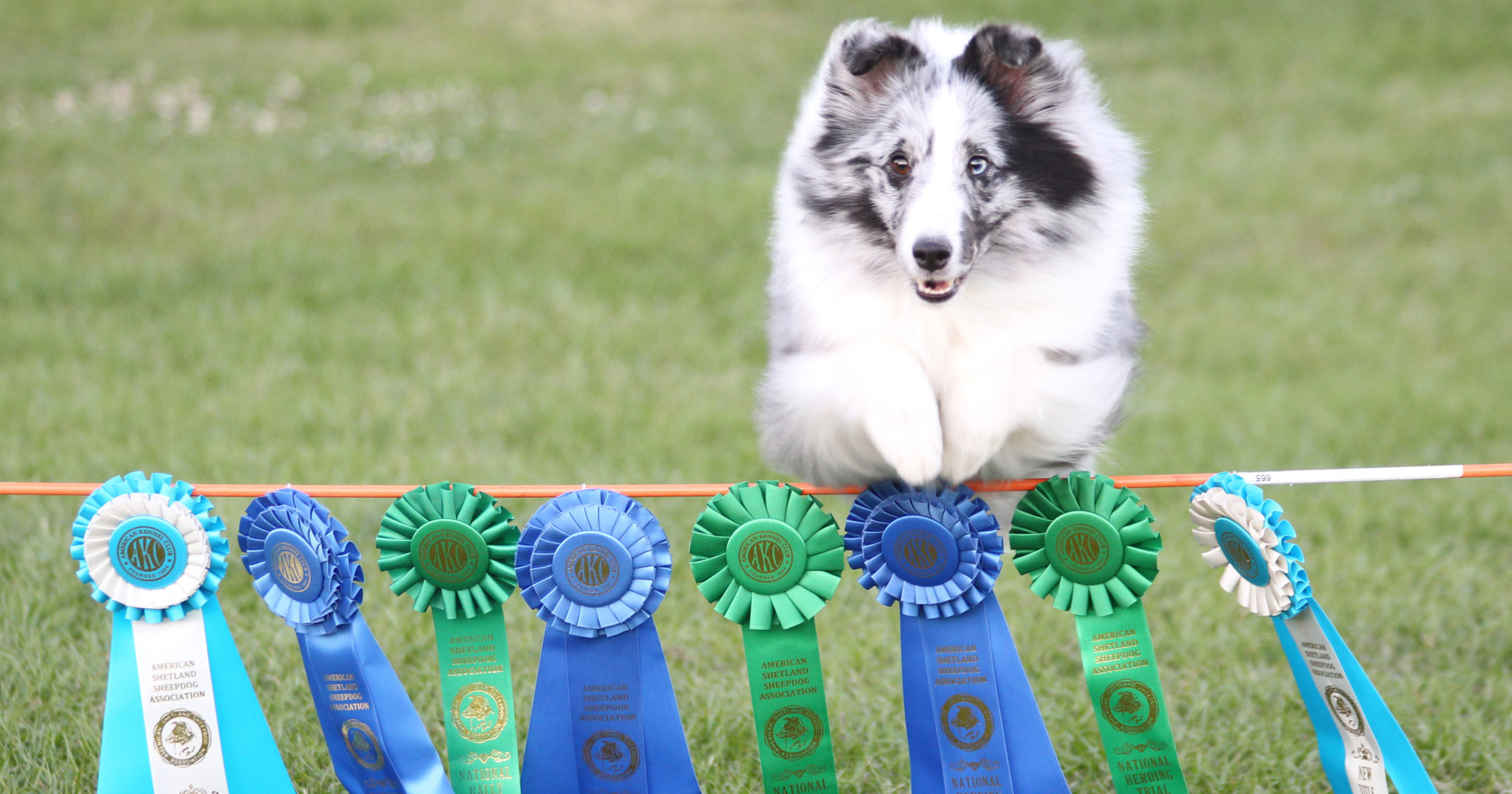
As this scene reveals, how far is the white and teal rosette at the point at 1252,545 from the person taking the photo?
2105 mm

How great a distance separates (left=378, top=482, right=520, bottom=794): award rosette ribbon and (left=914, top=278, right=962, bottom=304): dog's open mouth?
36.0 inches

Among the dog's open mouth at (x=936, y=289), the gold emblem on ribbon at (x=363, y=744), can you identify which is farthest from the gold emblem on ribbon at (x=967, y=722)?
the gold emblem on ribbon at (x=363, y=744)

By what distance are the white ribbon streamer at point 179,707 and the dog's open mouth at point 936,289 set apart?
151 centimetres

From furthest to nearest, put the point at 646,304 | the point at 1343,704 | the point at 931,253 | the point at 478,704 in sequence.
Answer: the point at 646,304 → the point at 478,704 → the point at 1343,704 → the point at 931,253

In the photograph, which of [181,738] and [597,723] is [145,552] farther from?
[597,723]

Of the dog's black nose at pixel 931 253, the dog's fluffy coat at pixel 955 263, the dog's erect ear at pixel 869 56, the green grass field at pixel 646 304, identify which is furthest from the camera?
the green grass field at pixel 646 304

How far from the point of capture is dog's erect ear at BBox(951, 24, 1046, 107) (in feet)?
7.34

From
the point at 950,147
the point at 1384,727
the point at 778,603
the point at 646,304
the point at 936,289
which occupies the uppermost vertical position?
the point at 646,304

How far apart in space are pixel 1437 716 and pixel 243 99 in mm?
9437

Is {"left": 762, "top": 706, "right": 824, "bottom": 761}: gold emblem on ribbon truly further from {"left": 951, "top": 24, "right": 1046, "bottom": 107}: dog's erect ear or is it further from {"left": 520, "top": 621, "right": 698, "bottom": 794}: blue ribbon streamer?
{"left": 951, "top": 24, "right": 1046, "bottom": 107}: dog's erect ear

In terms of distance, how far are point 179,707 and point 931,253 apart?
1632 mm

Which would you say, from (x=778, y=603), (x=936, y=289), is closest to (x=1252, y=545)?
(x=936, y=289)

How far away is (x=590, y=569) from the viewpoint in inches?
87.6

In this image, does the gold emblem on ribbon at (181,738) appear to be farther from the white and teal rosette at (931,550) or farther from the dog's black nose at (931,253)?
the dog's black nose at (931,253)
